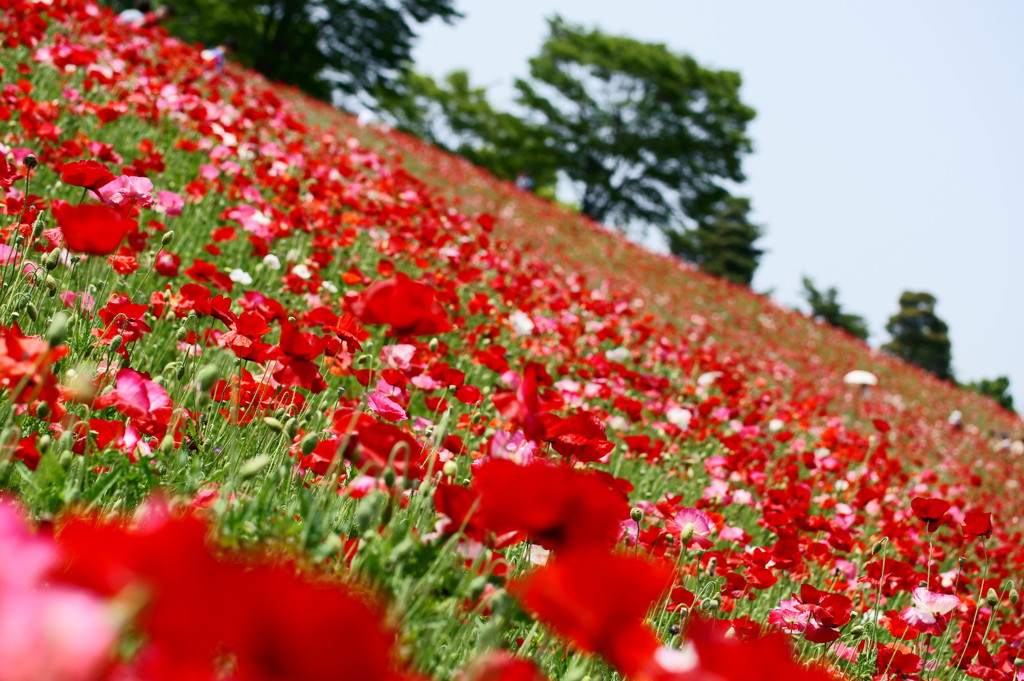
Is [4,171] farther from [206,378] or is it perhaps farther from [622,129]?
[622,129]

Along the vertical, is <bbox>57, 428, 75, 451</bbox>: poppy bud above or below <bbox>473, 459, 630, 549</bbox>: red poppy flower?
below

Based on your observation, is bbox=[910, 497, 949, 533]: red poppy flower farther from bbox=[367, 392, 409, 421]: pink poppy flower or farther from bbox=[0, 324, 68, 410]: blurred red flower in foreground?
bbox=[0, 324, 68, 410]: blurred red flower in foreground

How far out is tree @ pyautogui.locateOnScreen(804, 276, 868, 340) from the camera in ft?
110

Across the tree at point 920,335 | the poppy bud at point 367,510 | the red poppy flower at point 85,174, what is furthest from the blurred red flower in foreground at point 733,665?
the tree at point 920,335

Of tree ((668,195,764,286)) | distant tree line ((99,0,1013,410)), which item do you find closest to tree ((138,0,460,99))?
distant tree line ((99,0,1013,410))

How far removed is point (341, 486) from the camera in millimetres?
1914

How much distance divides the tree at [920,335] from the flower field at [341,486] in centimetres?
2422

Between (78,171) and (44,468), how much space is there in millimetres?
905

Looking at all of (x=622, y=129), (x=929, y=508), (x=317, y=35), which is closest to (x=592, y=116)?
(x=622, y=129)

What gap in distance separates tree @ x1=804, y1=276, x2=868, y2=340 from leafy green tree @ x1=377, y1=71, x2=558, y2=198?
1258cm

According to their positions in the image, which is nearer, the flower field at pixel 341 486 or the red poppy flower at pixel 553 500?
the flower field at pixel 341 486

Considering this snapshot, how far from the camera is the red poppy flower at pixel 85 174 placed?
186 cm

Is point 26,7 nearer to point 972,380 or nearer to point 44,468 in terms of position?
point 44,468

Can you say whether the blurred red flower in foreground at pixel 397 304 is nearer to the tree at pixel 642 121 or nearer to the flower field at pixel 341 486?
the flower field at pixel 341 486
